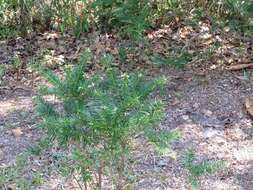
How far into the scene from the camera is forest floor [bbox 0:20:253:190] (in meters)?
3.82

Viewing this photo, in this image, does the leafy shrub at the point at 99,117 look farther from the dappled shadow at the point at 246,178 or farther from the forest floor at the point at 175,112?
the dappled shadow at the point at 246,178

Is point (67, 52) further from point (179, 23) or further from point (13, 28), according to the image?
point (179, 23)

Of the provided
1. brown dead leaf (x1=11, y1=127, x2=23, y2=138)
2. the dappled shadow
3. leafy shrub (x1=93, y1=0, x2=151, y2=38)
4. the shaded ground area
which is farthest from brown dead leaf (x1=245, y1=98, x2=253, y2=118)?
brown dead leaf (x1=11, y1=127, x2=23, y2=138)

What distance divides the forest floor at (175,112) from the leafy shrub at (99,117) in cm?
31

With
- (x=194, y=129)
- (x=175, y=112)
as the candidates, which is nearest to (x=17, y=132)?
(x=175, y=112)

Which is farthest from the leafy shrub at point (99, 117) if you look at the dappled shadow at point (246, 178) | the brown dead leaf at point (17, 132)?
the brown dead leaf at point (17, 132)

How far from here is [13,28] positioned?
6.69 meters

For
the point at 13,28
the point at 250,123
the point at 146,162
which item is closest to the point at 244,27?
the point at 250,123

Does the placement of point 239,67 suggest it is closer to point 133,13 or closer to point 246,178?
point 133,13

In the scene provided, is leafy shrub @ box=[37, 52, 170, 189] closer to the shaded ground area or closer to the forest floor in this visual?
the forest floor

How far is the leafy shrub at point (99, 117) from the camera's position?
2.45 metres

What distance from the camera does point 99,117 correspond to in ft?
8.14

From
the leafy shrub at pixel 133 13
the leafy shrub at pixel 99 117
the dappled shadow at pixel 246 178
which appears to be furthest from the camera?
the leafy shrub at pixel 133 13

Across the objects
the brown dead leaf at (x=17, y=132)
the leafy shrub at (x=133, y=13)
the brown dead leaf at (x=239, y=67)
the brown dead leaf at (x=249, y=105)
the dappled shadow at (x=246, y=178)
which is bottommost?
the dappled shadow at (x=246, y=178)
